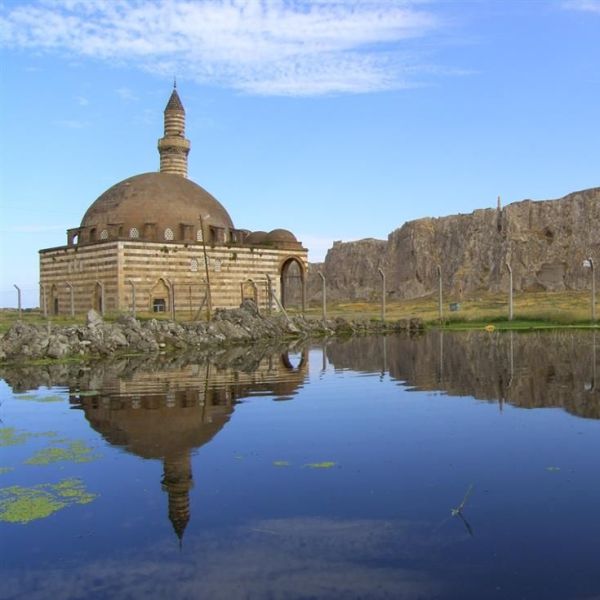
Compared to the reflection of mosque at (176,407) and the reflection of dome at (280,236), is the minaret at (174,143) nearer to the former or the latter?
the reflection of dome at (280,236)

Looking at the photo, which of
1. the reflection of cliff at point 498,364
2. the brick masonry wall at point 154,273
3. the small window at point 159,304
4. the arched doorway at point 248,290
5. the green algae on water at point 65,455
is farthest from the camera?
the arched doorway at point 248,290

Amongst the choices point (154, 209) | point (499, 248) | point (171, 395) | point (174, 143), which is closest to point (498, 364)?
point (171, 395)

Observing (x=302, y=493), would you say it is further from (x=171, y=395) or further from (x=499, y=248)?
(x=499, y=248)

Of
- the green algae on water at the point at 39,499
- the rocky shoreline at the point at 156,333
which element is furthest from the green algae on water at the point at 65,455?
the rocky shoreline at the point at 156,333

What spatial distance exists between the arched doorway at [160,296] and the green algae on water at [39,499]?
125 ft

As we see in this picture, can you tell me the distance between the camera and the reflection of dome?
53231 millimetres

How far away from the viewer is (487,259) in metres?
Result: 111

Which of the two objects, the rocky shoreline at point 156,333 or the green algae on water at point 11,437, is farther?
the rocky shoreline at point 156,333

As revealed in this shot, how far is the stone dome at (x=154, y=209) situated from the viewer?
47.4 meters

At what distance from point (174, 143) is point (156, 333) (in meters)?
29.2

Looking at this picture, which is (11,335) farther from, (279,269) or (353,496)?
(279,269)

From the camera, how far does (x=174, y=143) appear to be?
5416 cm

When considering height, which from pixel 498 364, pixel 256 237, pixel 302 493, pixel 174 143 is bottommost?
pixel 302 493

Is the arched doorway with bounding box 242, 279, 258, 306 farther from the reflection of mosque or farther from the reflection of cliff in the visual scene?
the reflection of mosque
